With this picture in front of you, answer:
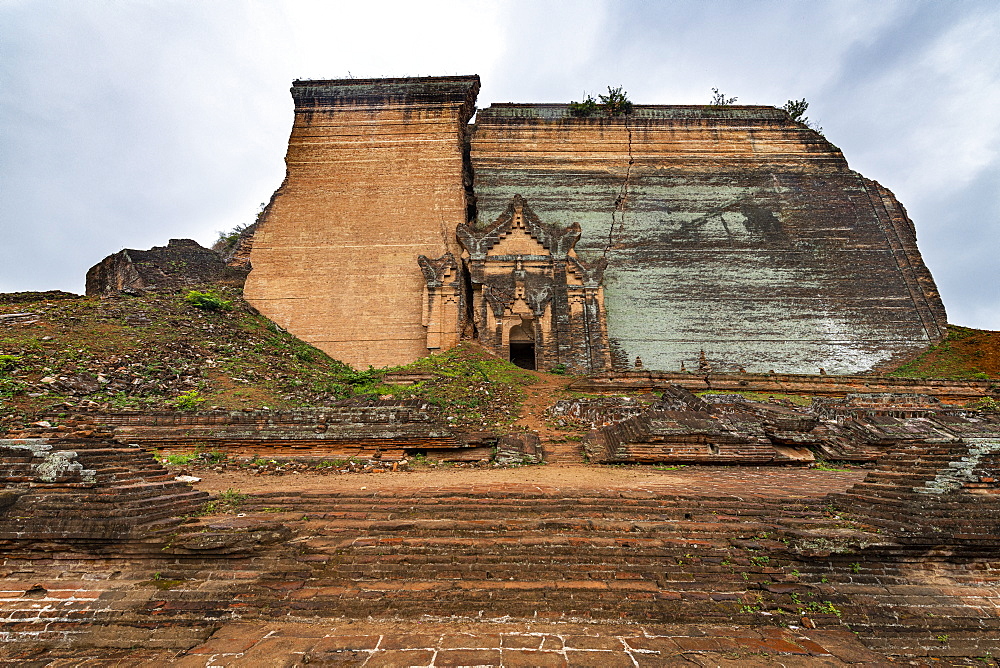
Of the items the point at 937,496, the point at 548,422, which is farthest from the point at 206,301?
the point at 937,496

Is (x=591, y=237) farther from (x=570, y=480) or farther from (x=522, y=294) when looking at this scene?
(x=570, y=480)

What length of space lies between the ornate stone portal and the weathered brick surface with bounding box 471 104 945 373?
203cm

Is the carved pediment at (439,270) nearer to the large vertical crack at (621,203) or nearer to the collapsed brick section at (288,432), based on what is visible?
the large vertical crack at (621,203)

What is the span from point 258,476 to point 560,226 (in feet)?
53.9

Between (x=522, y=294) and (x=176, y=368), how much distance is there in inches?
416

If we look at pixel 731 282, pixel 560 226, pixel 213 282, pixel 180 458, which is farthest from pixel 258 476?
pixel 731 282

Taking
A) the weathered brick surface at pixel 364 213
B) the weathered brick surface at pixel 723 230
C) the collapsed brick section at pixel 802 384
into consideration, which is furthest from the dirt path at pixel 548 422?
the weathered brick surface at pixel 723 230

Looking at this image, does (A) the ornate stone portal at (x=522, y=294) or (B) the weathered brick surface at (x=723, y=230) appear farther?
(B) the weathered brick surface at (x=723, y=230)

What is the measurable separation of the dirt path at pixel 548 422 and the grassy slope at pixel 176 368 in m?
0.41

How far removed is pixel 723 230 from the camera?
21203mm

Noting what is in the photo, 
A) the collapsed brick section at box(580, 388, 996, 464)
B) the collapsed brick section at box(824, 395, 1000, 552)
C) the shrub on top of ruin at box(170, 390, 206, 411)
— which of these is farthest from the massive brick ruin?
the collapsed brick section at box(824, 395, 1000, 552)

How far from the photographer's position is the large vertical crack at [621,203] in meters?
21.0

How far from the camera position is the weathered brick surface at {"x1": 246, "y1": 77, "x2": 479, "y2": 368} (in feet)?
60.9

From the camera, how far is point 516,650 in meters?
3.17
